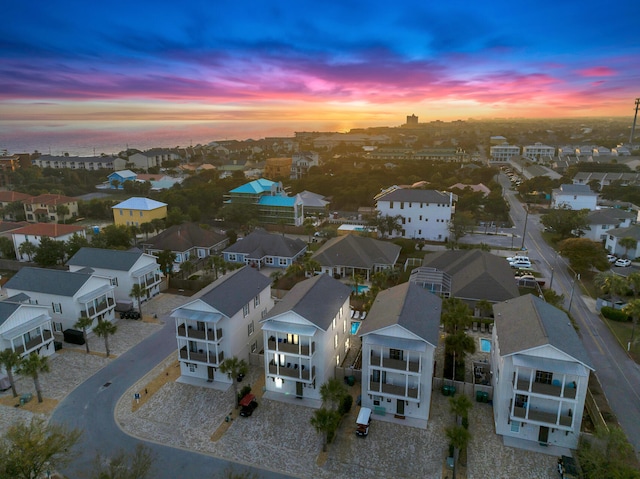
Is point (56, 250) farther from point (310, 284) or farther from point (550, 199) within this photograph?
point (550, 199)

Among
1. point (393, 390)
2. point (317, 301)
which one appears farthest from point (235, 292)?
point (393, 390)

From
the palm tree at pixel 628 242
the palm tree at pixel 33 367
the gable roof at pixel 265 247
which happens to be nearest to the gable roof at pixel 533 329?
the palm tree at pixel 33 367

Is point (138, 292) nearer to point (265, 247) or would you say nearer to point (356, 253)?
point (265, 247)

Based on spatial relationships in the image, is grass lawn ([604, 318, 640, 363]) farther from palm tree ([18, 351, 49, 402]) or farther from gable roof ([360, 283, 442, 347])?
palm tree ([18, 351, 49, 402])

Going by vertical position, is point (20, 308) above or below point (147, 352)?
above

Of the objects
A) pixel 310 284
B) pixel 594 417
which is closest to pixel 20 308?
pixel 310 284

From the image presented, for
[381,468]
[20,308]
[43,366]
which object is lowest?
[381,468]

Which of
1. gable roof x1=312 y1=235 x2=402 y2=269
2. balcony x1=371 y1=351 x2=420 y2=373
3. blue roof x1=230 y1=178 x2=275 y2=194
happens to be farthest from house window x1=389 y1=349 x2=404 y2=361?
Result: blue roof x1=230 y1=178 x2=275 y2=194
